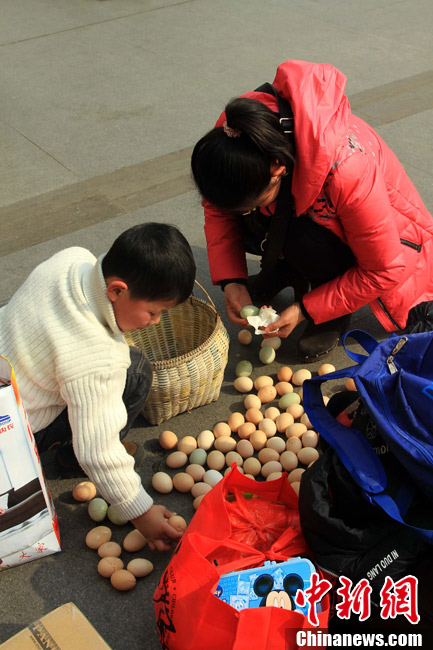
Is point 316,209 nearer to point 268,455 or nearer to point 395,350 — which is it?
point 395,350

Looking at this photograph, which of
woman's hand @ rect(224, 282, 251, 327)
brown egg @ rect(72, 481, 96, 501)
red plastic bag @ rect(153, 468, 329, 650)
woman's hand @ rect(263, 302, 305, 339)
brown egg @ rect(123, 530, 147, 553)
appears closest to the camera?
red plastic bag @ rect(153, 468, 329, 650)

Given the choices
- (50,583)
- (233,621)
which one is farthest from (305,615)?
(50,583)

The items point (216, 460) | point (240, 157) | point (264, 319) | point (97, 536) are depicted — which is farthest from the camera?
point (264, 319)

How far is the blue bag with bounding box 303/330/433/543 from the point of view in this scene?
4.77 ft

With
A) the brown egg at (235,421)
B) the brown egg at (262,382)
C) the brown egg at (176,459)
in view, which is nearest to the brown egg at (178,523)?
the brown egg at (176,459)

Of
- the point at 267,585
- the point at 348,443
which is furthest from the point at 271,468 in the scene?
the point at 267,585

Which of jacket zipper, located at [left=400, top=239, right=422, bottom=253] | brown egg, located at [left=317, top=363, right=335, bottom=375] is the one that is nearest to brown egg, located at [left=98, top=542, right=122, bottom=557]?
brown egg, located at [left=317, top=363, right=335, bottom=375]

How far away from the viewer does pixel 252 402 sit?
2.30 m

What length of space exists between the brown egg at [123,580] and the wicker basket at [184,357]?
0.59 m

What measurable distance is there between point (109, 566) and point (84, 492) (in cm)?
26

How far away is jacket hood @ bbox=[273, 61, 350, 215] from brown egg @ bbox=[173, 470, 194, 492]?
0.95 metres

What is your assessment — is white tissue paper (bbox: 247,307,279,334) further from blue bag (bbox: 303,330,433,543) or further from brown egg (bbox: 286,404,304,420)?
blue bag (bbox: 303,330,433,543)

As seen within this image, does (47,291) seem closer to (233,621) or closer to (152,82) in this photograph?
(233,621)

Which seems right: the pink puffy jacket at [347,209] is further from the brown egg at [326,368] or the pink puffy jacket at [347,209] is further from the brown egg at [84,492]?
Answer: the brown egg at [84,492]
